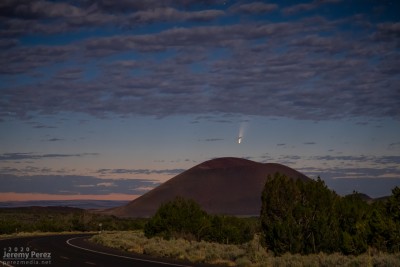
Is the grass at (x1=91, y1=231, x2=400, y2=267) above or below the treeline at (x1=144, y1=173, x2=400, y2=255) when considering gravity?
below

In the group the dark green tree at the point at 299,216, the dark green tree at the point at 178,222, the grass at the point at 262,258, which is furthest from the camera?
the dark green tree at the point at 178,222

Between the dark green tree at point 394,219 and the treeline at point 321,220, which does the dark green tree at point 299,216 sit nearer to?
the treeline at point 321,220

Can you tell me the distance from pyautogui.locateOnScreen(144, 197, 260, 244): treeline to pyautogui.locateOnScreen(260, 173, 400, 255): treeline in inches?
604

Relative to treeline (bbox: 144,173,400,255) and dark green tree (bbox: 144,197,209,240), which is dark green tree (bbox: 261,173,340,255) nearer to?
treeline (bbox: 144,173,400,255)

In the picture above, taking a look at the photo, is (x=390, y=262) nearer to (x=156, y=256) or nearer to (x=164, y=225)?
(x=156, y=256)

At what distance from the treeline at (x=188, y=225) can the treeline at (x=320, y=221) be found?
1535 cm

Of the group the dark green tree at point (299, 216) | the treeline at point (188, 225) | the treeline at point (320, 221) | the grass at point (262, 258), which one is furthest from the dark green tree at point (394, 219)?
the treeline at point (188, 225)

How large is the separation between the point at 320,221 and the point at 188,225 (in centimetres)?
1895

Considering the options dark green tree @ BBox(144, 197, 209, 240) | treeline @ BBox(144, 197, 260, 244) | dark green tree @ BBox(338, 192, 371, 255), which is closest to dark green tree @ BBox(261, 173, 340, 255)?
dark green tree @ BBox(338, 192, 371, 255)

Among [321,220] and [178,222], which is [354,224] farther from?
[178,222]

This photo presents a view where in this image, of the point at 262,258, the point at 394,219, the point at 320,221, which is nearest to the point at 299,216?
the point at 320,221

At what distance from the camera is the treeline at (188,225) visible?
153 feet

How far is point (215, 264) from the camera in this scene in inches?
1021

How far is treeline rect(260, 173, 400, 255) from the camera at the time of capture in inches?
1101
